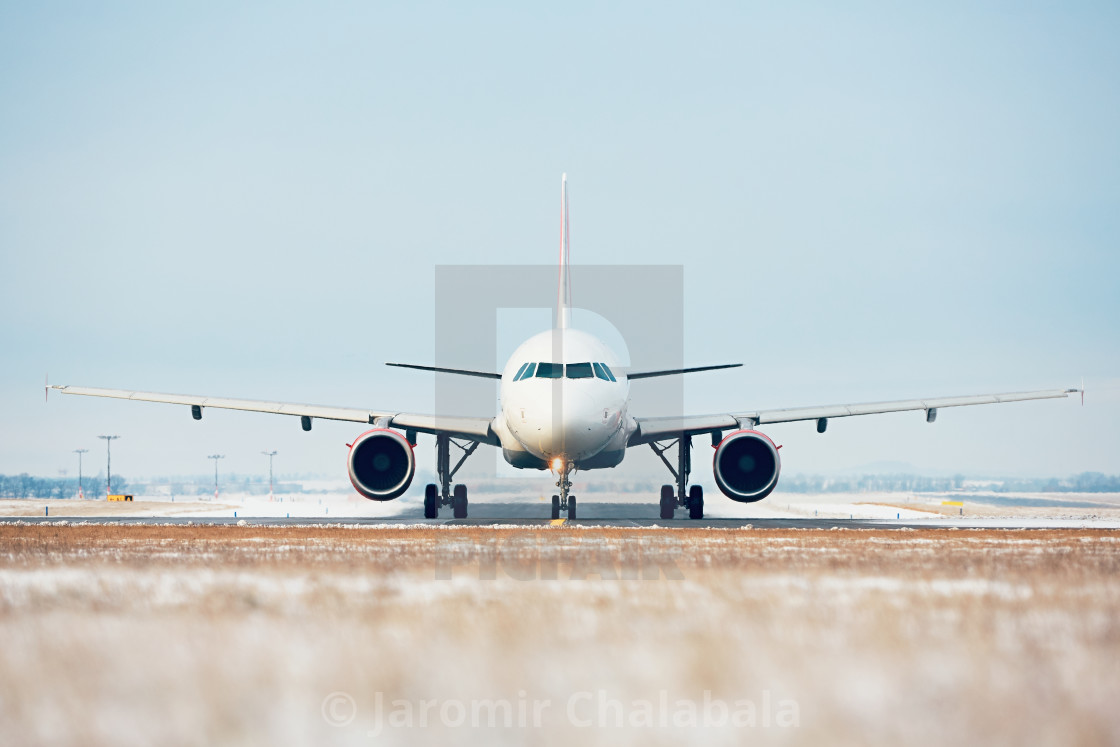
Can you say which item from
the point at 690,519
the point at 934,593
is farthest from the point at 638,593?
the point at 690,519

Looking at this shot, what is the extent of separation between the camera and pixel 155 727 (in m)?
3.70

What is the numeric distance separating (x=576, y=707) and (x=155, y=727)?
1571 mm

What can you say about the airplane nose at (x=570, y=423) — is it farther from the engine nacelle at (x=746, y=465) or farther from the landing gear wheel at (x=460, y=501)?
the landing gear wheel at (x=460, y=501)

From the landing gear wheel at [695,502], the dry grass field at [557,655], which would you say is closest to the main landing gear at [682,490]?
the landing gear wheel at [695,502]

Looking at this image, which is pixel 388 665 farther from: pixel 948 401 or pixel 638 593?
pixel 948 401

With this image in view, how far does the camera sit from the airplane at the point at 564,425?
74.6 ft

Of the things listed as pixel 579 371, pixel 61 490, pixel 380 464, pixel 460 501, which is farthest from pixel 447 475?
pixel 61 490

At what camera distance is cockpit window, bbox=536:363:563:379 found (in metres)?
22.8

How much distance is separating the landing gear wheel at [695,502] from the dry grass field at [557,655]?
19.1 m

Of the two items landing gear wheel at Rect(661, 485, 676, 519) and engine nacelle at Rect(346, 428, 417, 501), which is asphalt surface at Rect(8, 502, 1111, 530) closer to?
landing gear wheel at Rect(661, 485, 676, 519)

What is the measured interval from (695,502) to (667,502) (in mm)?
1712

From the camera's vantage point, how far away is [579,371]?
75.1ft

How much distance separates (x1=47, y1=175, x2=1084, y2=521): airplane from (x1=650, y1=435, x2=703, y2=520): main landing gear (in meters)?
0.03

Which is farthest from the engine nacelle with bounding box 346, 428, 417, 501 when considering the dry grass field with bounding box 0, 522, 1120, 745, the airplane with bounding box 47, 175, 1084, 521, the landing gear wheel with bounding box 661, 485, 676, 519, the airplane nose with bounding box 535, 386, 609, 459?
the dry grass field with bounding box 0, 522, 1120, 745
